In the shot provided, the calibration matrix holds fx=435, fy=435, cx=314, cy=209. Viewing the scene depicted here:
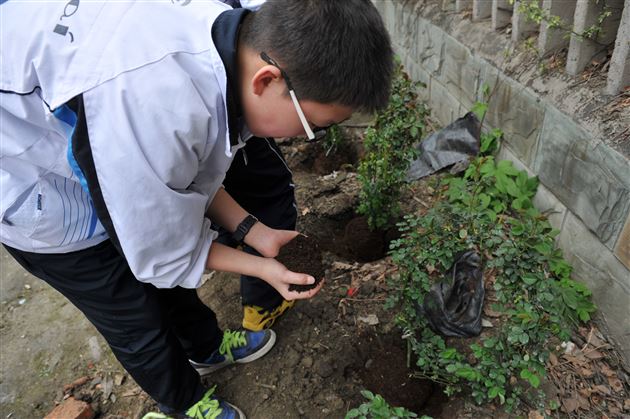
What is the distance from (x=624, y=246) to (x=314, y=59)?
5.62 ft

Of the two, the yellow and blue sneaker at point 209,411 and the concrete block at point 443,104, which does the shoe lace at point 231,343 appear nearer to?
the yellow and blue sneaker at point 209,411

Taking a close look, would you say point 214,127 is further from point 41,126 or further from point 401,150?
point 401,150

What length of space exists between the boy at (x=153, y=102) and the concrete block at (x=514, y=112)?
1.64 m

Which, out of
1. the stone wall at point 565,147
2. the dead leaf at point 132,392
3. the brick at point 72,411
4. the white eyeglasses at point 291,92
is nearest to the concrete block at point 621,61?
the stone wall at point 565,147

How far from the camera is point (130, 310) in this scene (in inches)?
62.0

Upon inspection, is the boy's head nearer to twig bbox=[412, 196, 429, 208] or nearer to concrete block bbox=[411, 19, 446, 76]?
twig bbox=[412, 196, 429, 208]

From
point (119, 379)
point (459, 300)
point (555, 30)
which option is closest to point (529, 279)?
point (459, 300)

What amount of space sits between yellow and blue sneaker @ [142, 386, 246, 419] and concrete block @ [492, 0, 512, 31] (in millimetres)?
2854

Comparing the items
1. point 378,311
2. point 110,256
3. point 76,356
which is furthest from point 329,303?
point 76,356

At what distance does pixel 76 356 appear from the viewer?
252cm

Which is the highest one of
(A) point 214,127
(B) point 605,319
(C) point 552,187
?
(A) point 214,127

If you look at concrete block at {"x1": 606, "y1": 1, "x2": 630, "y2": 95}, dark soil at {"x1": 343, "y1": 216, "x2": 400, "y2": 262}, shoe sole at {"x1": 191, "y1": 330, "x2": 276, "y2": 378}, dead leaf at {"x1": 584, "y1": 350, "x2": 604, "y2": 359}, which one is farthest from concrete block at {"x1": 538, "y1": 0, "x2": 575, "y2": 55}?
shoe sole at {"x1": 191, "y1": 330, "x2": 276, "y2": 378}

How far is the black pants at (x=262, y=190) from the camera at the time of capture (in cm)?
202

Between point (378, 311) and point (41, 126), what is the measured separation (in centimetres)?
181
